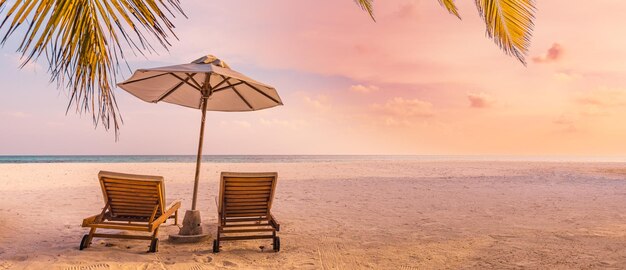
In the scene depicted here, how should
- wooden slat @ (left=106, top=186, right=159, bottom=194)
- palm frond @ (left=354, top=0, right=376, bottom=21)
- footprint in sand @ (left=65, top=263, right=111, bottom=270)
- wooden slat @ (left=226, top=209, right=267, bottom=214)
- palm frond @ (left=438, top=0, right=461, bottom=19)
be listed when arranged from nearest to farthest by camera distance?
palm frond @ (left=438, top=0, right=461, bottom=19)
palm frond @ (left=354, top=0, right=376, bottom=21)
footprint in sand @ (left=65, top=263, right=111, bottom=270)
wooden slat @ (left=106, top=186, right=159, bottom=194)
wooden slat @ (left=226, top=209, right=267, bottom=214)

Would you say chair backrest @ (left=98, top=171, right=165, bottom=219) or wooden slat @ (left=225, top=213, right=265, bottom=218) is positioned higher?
chair backrest @ (left=98, top=171, right=165, bottom=219)

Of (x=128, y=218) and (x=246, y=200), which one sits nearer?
(x=128, y=218)

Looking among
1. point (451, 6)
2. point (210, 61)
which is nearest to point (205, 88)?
point (210, 61)

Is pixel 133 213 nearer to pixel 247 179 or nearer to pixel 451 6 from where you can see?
pixel 247 179

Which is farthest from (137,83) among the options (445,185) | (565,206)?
(445,185)

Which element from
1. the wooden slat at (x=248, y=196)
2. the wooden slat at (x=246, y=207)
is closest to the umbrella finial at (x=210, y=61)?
the wooden slat at (x=248, y=196)

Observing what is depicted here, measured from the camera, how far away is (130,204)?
427cm

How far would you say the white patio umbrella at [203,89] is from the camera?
182 inches

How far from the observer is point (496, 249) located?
4.55 metres

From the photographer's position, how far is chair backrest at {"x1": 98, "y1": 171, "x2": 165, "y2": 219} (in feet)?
13.4

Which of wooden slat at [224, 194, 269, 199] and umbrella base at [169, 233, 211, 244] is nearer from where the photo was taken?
wooden slat at [224, 194, 269, 199]

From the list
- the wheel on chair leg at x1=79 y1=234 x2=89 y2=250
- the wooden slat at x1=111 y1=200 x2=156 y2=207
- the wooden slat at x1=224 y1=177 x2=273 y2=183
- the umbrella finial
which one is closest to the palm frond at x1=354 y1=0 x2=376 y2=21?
the umbrella finial

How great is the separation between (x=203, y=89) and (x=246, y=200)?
1459mm

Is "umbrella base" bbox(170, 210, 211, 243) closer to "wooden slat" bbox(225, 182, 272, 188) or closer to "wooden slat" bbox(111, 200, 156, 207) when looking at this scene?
"wooden slat" bbox(111, 200, 156, 207)
